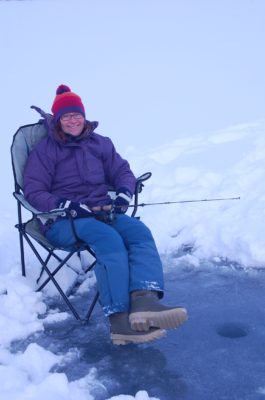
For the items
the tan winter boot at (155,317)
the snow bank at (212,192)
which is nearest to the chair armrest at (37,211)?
the tan winter boot at (155,317)

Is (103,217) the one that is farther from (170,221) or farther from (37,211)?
(170,221)

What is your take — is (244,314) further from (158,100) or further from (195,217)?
(158,100)

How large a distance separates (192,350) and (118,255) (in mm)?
650

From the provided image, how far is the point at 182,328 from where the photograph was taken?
2996mm

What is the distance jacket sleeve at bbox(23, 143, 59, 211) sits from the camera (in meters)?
3.27

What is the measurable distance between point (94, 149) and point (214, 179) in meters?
2.11

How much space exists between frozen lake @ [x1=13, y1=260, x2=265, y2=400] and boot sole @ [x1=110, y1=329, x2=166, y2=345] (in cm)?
10

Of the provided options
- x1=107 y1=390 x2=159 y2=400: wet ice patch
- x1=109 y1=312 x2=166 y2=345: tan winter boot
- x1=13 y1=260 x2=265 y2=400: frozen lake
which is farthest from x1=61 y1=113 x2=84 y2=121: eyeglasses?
x1=107 y1=390 x2=159 y2=400: wet ice patch

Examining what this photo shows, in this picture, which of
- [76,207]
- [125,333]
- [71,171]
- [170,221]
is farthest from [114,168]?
[125,333]

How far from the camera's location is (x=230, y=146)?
6.79m

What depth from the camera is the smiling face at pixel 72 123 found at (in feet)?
11.6

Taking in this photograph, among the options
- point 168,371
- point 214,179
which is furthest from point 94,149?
point 214,179

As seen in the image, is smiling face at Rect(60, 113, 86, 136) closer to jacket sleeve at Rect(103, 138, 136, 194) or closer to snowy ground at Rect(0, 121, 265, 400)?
jacket sleeve at Rect(103, 138, 136, 194)

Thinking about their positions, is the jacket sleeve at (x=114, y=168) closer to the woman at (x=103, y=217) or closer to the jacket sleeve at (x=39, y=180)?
the woman at (x=103, y=217)
